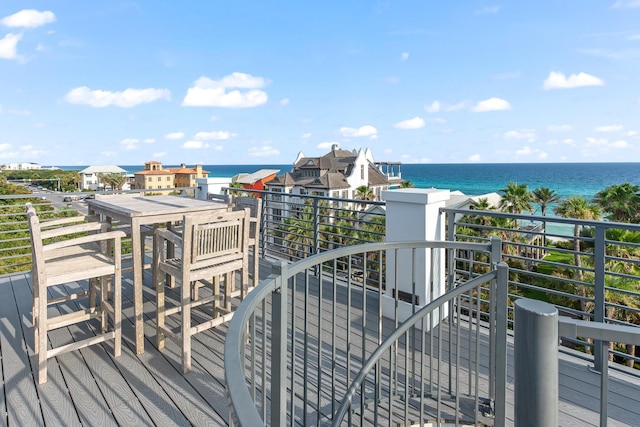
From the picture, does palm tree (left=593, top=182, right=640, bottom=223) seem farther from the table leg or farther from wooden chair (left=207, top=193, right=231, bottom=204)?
the table leg

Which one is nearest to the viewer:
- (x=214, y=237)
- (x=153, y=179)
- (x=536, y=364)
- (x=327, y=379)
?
(x=536, y=364)

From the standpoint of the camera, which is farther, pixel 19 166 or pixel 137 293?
pixel 19 166

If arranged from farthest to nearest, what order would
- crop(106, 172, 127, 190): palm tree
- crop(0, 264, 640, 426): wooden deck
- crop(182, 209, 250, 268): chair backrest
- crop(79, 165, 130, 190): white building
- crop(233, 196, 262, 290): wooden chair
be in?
crop(79, 165, 130, 190): white building
crop(106, 172, 127, 190): palm tree
crop(233, 196, 262, 290): wooden chair
crop(182, 209, 250, 268): chair backrest
crop(0, 264, 640, 426): wooden deck

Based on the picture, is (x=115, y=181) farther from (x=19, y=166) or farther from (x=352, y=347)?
(x=352, y=347)

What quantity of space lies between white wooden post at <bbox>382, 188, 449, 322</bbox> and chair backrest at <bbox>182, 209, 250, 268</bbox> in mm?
1211

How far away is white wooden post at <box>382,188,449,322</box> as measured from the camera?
313cm

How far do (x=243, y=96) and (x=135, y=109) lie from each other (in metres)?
17.0

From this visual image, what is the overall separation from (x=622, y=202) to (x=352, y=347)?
20.3 metres

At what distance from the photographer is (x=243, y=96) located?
5150 centimetres

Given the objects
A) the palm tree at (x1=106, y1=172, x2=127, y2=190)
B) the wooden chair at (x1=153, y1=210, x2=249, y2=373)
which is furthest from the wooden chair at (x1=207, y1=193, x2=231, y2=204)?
the palm tree at (x1=106, y1=172, x2=127, y2=190)

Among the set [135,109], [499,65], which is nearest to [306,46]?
[135,109]

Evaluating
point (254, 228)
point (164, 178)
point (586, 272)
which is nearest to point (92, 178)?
point (164, 178)

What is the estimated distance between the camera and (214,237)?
2.76m

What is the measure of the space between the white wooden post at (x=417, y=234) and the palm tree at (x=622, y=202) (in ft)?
63.1
